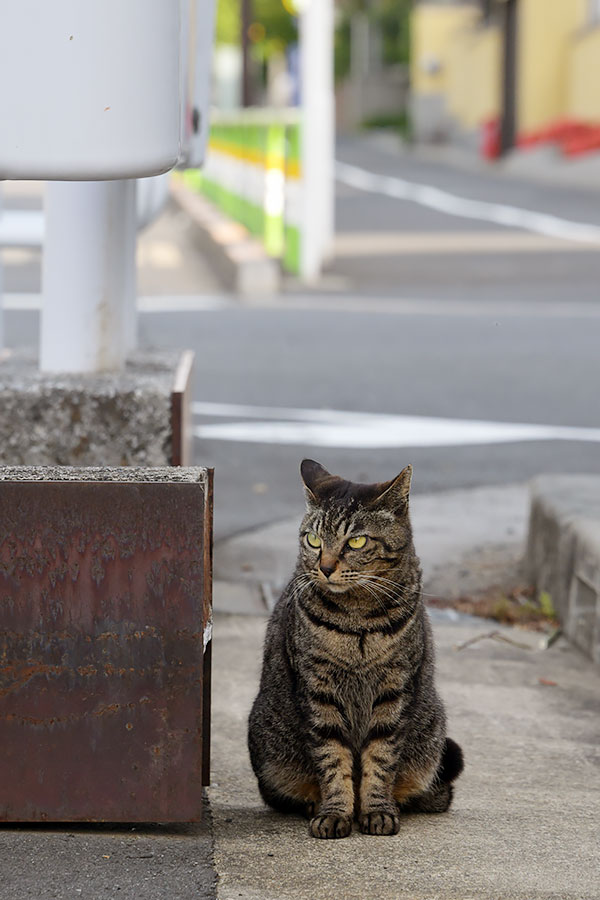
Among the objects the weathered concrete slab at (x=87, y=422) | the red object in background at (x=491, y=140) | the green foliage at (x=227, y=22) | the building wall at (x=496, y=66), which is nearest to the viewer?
the weathered concrete slab at (x=87, y=422)

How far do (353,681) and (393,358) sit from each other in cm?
760

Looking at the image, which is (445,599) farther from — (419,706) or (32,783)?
(32,783)

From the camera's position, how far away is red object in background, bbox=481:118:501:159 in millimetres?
40281

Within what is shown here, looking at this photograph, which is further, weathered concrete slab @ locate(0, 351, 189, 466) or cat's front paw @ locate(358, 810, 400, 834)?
weathered concrete slab @ locate(0, 351, 189, 466)

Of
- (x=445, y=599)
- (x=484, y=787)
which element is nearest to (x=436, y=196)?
(x=445, y=599)

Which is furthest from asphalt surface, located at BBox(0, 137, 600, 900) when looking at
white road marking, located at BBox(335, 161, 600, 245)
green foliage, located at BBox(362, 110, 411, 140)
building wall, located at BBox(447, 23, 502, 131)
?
green foliage, located at BBox(362, 110, 411, 140)

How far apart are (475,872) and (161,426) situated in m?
1.99

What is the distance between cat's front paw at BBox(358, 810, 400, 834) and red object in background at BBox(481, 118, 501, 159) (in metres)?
38.2

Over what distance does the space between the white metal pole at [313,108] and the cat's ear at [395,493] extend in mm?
12377

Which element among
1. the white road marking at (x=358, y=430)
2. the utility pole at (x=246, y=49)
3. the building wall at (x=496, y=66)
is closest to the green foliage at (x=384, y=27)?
the building wall at (x=496, y=66)

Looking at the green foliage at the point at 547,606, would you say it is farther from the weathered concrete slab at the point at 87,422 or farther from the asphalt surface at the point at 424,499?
the weathered concrete slab at the point at 87,422

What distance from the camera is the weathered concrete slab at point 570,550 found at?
4949mm

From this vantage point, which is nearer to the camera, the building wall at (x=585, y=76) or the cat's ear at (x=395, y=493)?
the cat's ear at (x=395, y=493)

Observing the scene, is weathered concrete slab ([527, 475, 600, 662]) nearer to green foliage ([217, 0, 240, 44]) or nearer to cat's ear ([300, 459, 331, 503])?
cat's ear ([300, 459, 331, 503])
